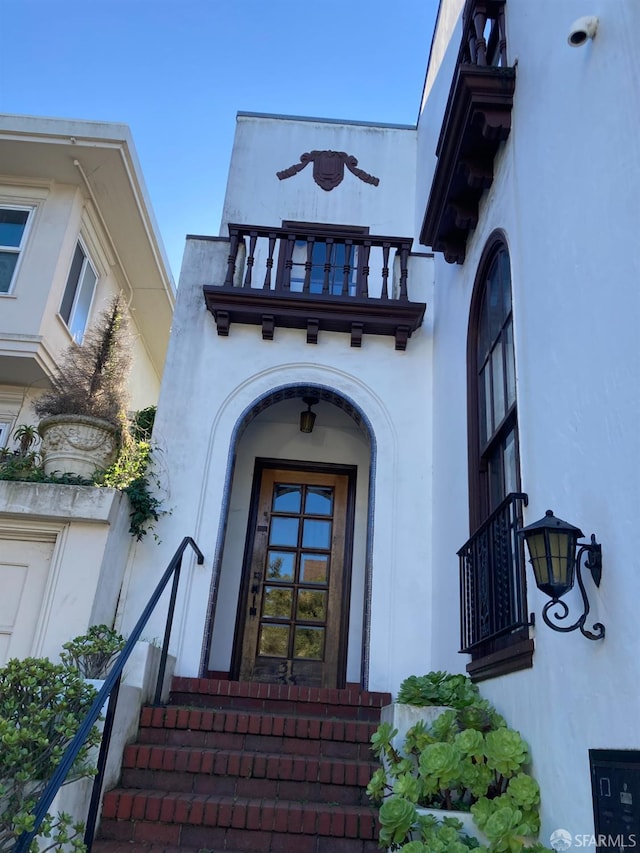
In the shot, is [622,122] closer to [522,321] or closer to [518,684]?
[522,321]

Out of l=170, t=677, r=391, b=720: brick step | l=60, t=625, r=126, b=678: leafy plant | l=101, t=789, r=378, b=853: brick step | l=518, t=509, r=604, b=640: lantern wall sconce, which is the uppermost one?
l=518, t=509, r=604, b=640: lantern wall sconce

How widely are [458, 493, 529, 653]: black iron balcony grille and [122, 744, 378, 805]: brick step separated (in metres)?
1.07

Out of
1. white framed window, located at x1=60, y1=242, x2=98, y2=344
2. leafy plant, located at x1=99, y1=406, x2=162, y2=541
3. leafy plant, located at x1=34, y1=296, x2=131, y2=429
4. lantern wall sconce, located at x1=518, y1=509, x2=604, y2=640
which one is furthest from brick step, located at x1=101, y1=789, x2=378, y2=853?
white framed window, located at x1=60, y1=242, x2=98, y2=344

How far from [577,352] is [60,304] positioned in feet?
22.2

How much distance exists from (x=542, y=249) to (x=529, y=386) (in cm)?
72

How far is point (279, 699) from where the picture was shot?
4934 mm

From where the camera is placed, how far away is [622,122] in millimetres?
2688


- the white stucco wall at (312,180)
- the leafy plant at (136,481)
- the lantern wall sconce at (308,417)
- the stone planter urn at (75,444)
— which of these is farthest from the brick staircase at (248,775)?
the white stucco wall at (312,180)

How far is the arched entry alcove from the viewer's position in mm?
6914

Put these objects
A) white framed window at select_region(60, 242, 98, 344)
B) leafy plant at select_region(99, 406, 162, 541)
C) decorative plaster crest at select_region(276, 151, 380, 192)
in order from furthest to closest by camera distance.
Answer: decorative plaster crest at select_region(276, 151, 380, 192), white framed window at select_region(60, 242, 98, 344), leafy plant at select_region(99, 406, 162, 541)

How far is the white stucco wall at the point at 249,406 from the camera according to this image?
5750mm

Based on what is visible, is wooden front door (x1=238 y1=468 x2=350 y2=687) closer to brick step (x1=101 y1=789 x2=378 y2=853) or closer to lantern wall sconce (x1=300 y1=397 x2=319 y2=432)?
lantern wall sconce (x1=300 y1=397 x2=319 y2=432)

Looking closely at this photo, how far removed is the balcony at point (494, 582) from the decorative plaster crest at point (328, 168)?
5.92m

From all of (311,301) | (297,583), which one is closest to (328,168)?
(311,301)
